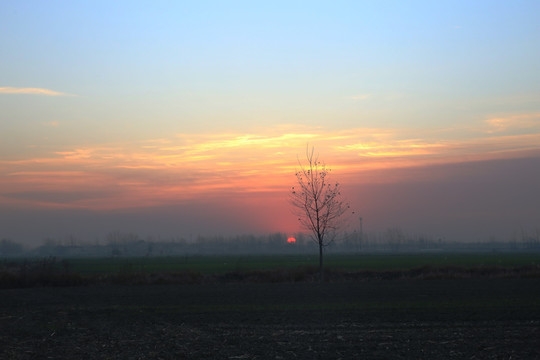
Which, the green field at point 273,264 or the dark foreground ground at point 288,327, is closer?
the dark foreground ground at point 288,327

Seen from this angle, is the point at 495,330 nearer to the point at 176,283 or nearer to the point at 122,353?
the point at 122,353

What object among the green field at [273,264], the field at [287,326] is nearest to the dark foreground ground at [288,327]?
the field at [287,326]

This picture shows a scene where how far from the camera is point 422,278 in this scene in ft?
147

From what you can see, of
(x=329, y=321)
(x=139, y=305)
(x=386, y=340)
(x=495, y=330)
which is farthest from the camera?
(x=139, y=305)

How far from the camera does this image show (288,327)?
60.8ft

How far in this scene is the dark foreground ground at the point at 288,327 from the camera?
13.9 m

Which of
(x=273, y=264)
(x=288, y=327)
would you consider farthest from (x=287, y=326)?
(x=273, y=264)

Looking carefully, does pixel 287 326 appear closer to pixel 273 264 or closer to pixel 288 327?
pixel 288 327

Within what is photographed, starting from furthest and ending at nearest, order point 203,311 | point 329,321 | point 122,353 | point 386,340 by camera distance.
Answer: point 203,311 → point 329,321 → point 386,340 → point 122,353

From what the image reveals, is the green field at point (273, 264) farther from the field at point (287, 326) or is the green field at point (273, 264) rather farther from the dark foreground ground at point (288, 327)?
the dark foreground ground at point (288, 327)

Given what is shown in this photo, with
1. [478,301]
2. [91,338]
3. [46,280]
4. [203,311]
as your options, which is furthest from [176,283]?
[91,338]

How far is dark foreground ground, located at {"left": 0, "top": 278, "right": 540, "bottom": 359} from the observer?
1388cm

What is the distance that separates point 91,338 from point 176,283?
1154 inches

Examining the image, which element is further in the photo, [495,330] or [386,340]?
[495,330]
